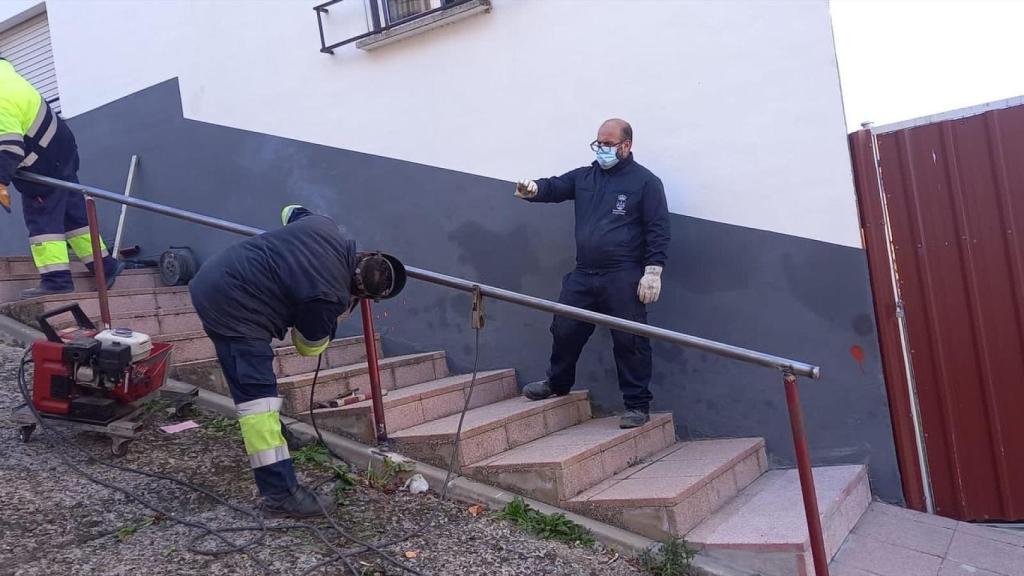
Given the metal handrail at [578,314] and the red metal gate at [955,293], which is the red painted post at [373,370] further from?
the red metal gate at [955,293]

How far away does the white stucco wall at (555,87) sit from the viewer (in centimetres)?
404

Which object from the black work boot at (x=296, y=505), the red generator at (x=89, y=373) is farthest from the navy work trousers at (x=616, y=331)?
the red generator at (x=89, y=373)

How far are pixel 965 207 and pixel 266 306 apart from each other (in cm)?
328

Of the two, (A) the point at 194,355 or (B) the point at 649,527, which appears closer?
(B) the point at 649,527

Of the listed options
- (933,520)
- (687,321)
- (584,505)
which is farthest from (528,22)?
(933,520)

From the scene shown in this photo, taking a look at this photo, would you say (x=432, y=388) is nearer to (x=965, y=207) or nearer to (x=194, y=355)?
(x=194, y=355)

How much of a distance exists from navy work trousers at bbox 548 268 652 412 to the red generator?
6.94ft

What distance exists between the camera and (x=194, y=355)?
14.9ft

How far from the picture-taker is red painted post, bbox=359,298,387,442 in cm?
371

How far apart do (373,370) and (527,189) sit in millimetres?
1313

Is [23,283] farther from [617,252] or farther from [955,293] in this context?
[955,293]

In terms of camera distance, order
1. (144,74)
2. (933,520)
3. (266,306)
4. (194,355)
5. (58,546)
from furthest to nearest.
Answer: (144,74)
(194,355)
(933,520)
(266,306)
(58,546)

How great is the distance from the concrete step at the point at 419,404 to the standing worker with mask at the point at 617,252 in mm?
424

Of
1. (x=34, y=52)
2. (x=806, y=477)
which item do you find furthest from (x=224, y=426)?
(x=34, y=52)
